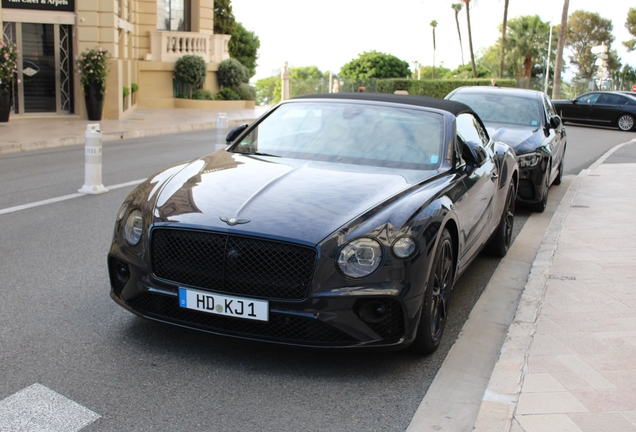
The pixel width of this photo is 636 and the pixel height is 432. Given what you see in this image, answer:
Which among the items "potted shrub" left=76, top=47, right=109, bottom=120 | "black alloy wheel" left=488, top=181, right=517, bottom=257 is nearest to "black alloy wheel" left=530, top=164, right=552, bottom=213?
"black alloy wheel" left=488, top=181, right=517, bottom=257

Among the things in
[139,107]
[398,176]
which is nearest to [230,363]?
[398,176]

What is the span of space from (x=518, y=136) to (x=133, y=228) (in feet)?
21.7

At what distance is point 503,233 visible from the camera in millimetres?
6910

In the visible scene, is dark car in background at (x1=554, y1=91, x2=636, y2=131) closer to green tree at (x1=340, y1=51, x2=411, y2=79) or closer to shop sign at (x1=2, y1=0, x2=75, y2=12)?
shop sign at (x1=2, y1=0, x2=75, y2=12)

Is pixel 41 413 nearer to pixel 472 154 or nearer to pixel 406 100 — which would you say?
pixel 472 154

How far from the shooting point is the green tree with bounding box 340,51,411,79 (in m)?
76.4

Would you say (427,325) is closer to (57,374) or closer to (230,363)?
(230,363)

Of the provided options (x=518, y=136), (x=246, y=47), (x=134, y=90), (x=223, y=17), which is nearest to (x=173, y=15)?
(x=134, y=90)

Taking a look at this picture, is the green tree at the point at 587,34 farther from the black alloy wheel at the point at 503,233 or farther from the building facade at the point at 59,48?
the black alloy wheel at the point at 503,233

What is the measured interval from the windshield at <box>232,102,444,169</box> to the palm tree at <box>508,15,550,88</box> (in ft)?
220

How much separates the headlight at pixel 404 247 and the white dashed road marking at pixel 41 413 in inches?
65.6

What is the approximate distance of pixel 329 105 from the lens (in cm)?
582

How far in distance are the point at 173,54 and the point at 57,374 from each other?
28824 millimetres

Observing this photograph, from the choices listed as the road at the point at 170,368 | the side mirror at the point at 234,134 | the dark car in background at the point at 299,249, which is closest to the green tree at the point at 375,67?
the side mirror at the point at 234,134
